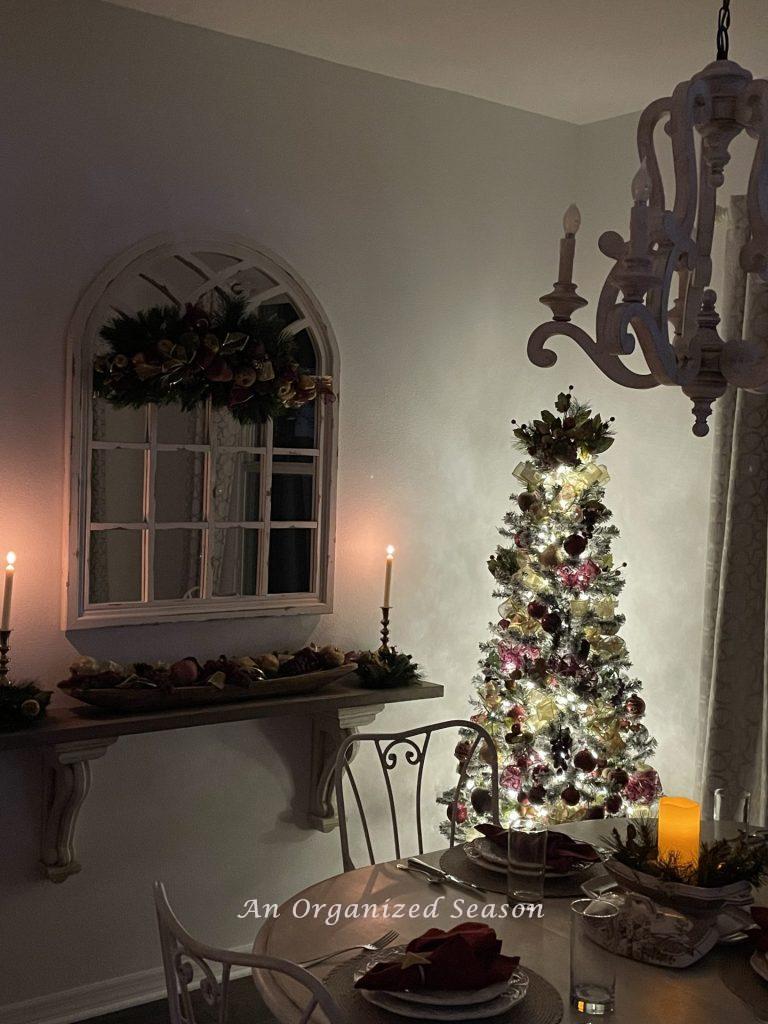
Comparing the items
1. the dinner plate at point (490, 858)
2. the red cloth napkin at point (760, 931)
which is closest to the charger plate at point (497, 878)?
the dinner plate at point (490, 858)

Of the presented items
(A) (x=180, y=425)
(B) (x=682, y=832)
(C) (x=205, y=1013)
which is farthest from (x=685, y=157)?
(C) (x=205, y=1013)

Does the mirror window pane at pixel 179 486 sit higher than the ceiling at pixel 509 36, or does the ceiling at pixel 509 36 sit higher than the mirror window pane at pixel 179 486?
the ceiling at pixel 509 36

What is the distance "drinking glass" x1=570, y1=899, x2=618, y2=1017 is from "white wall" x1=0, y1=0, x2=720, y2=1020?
6.73ft

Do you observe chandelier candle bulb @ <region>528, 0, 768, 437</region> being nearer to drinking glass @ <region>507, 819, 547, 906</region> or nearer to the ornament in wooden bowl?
drinking glass @ <region>507, 819, 547, 906</region>

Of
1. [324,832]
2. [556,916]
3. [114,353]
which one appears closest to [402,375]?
[114,353]

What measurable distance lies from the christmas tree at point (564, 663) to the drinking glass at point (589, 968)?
2007 mm

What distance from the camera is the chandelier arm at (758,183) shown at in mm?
1976

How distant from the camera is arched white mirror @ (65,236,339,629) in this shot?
342 cm

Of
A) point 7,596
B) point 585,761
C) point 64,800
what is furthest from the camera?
point 585,761

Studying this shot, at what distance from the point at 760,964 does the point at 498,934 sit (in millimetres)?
480

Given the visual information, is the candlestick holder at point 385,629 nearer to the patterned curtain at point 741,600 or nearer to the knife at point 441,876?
the patterned curtain at point 741,600

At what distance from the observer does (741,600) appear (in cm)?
386

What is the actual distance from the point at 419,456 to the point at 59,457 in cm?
141

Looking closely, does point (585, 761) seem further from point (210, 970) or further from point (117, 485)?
point (210, 970)
